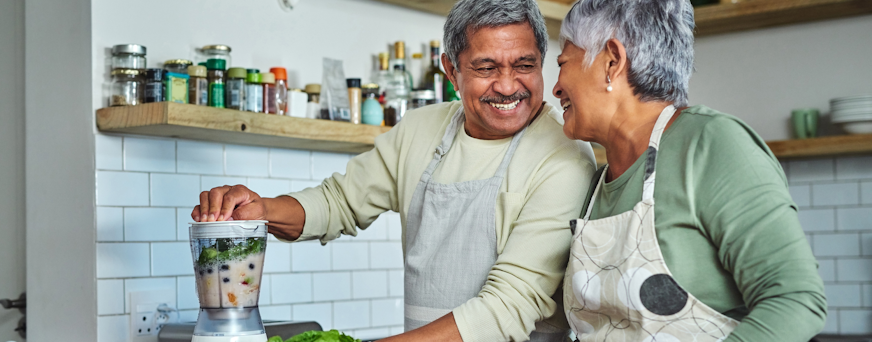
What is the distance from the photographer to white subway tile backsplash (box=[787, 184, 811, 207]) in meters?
3.06

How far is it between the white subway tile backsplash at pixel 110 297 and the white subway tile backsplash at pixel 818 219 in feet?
8.16

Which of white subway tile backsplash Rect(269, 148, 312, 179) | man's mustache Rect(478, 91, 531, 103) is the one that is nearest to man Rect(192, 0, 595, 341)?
man's mustache Rect(478, 91, 531, 103)

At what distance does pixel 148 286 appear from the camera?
2156mm

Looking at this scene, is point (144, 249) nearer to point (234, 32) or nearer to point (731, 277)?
point (234, 32)

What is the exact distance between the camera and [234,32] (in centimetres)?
236

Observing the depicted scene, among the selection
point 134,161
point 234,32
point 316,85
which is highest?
point 234,32

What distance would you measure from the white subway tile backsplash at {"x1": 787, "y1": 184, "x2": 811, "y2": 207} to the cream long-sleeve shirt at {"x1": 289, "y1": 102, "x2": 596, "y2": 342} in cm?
186

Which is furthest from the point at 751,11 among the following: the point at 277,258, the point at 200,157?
the point at 200,157

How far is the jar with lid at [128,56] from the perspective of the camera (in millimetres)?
2012

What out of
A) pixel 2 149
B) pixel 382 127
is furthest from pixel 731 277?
pixel 2 149

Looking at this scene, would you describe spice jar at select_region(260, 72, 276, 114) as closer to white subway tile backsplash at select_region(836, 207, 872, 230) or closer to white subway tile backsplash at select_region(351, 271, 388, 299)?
white subway tile backsplash at select_region(351, 271, 388, 299)

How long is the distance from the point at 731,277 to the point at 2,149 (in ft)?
7.26

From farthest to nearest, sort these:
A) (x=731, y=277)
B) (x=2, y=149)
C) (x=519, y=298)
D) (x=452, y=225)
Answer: (x=2, y=149) < (x=452, y=225) < (x=519, y=298) < (x=731, y=277)

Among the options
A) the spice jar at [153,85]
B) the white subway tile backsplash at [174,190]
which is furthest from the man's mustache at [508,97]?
the white subway tile backsplash at [174,190]
